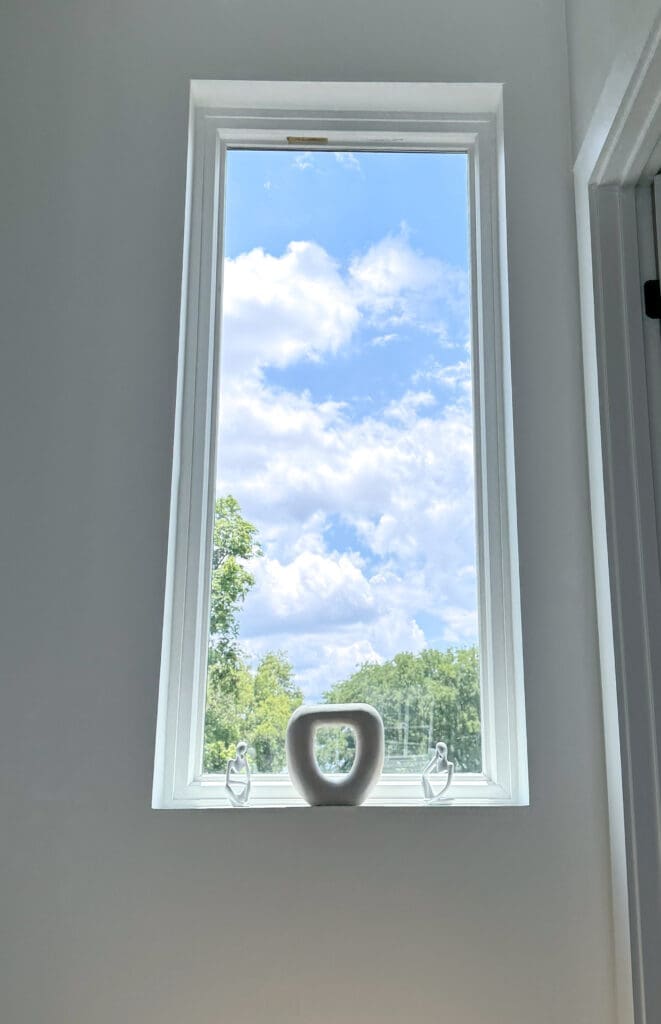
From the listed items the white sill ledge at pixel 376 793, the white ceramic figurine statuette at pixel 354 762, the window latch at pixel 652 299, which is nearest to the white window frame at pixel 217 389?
the white sill ledge at pixel 376 793

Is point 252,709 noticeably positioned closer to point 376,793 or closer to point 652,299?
Answer: point 376,793

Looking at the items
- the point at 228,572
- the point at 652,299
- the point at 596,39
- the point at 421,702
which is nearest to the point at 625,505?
the point at 652,299

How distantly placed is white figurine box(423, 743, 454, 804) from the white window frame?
0.09 ft

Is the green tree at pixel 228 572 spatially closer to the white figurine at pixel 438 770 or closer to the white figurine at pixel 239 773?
the white figurine at pixel 239 773

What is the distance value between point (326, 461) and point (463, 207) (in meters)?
0.67

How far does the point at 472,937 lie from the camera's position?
63.8 inches

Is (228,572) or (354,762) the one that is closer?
(354,762)

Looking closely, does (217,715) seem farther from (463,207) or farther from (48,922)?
(463,207)

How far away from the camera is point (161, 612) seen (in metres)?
1.75

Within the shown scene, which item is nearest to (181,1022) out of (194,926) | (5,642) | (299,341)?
(194,926)

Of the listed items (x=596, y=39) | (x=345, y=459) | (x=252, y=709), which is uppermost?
(x=596, y=39)

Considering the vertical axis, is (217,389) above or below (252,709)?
above

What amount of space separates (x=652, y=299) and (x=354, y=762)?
3.38ft

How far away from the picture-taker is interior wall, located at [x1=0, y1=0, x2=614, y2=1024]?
1.61 m
